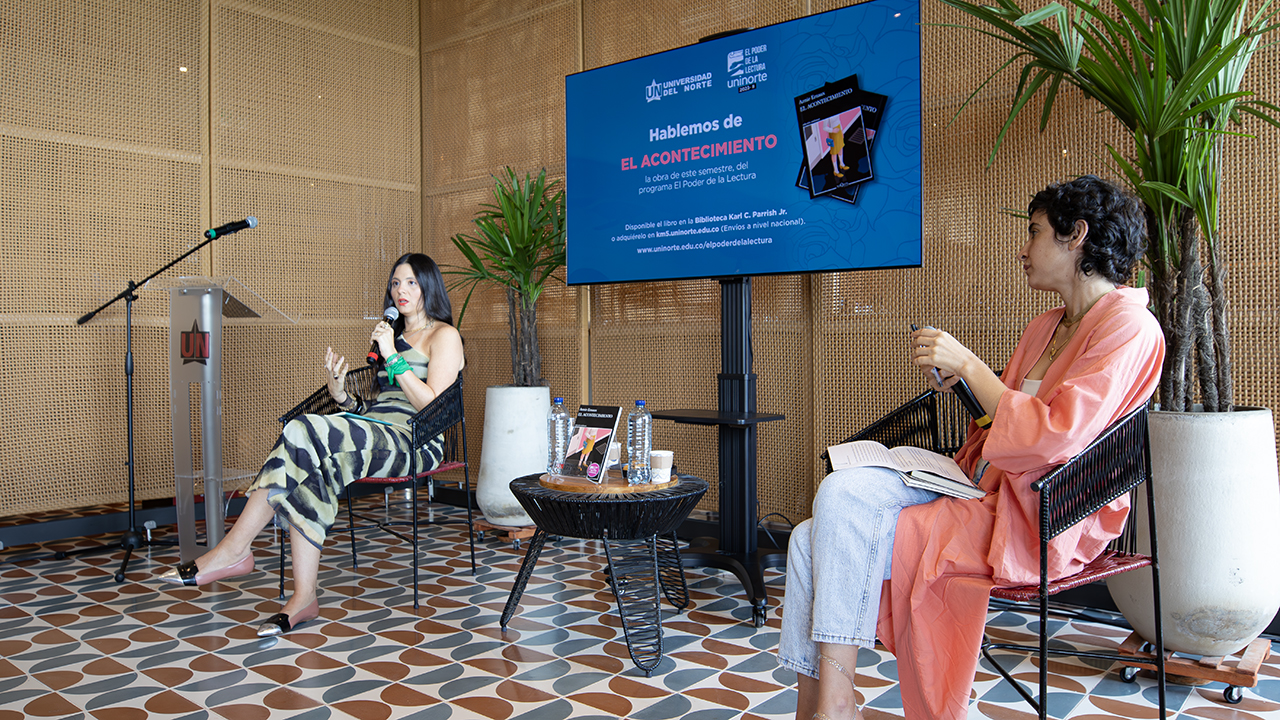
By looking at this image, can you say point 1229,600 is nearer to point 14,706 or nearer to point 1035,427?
point 1035,427

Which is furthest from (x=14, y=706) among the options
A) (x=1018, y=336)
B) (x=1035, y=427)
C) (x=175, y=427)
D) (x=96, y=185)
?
(x=1018, y=336)

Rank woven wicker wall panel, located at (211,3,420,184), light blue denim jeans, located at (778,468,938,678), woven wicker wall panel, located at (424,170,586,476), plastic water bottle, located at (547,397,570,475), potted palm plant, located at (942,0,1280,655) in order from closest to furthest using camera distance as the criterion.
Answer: light blue denim jeans, located at (778,468,938,678)
potted palm plant, located at (942,0,1280,655)
plastic water bottle, located at (547,397,570,475)
woven wicker wall panel, located at (424,170,586,476)
woven wicker wall panel, located at (211,3,420,184)

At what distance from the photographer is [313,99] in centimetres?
545

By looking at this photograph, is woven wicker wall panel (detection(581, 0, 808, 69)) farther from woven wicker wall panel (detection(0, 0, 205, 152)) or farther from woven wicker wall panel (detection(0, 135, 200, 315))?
woven wicker wall panel (detection(0, 135, 200, 315))

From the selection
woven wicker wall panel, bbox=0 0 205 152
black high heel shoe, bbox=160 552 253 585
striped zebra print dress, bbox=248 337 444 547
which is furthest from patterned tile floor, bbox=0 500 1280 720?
woven wicker wall panel, bbox=0 0 205 152

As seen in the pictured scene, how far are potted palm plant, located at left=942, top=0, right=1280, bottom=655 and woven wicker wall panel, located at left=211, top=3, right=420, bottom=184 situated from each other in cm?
423

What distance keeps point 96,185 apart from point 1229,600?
17.5 ft

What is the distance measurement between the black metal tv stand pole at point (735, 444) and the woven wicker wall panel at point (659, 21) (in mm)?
1421

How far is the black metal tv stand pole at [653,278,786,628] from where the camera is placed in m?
3.40

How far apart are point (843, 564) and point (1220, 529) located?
48.8 inches

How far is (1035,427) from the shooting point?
70.1 inches

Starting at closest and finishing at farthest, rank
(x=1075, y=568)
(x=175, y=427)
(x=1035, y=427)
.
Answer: (x=1035, y=427) < (x=1075, y=568) < (x=175, y=427)

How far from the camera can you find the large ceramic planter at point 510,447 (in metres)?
4.32

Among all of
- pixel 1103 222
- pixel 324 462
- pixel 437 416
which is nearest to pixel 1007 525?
pixel 1103 222
